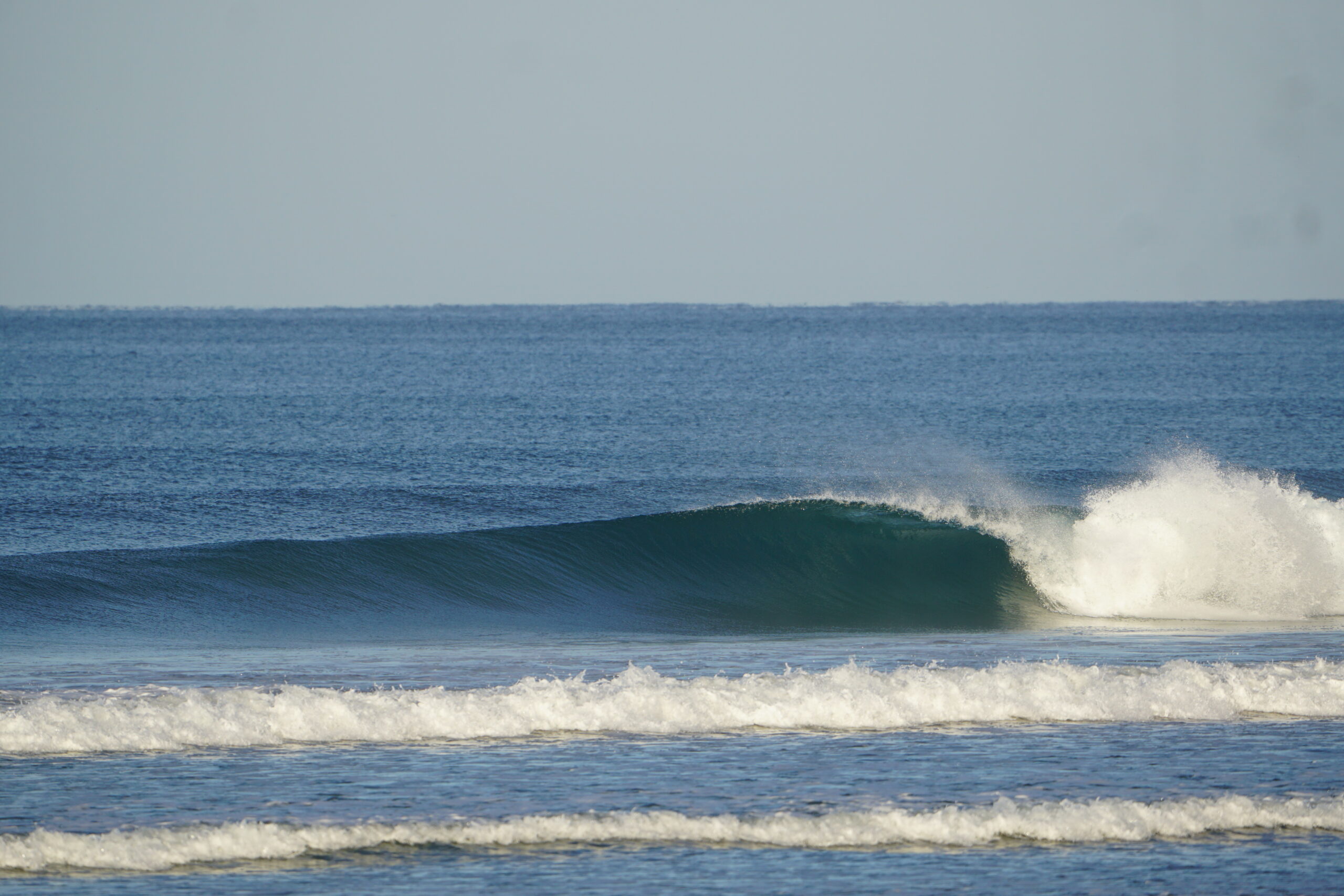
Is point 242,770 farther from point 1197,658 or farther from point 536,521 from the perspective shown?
point 536,521

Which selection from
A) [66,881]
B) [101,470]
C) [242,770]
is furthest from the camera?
[101,470]

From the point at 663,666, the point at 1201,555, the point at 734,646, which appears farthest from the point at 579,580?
the point at 1201,555

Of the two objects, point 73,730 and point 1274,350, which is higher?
point 1274,350

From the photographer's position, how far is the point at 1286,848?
6.95 meters

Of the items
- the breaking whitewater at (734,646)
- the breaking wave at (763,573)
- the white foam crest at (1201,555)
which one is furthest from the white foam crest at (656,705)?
the white foam crest at (1201,555)

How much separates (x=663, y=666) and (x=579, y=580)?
272 inches

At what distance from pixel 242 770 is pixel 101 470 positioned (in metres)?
24.9

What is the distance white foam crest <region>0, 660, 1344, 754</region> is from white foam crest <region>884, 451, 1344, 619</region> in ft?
18.1

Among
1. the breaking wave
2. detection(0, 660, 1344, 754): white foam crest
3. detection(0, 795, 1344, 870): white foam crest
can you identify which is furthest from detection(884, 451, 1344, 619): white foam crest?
detection(0, 795, 1344, 870): white foam crest

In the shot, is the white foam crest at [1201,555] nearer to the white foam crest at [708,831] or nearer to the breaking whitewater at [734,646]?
the breaking whitewater at [734,646]

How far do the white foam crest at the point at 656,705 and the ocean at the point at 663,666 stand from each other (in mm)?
36

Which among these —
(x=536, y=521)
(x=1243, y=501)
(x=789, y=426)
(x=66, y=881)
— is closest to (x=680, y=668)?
(x=66, y=881)

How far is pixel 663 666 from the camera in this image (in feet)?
38.7

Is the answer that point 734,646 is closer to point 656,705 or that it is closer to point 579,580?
point 656,705
